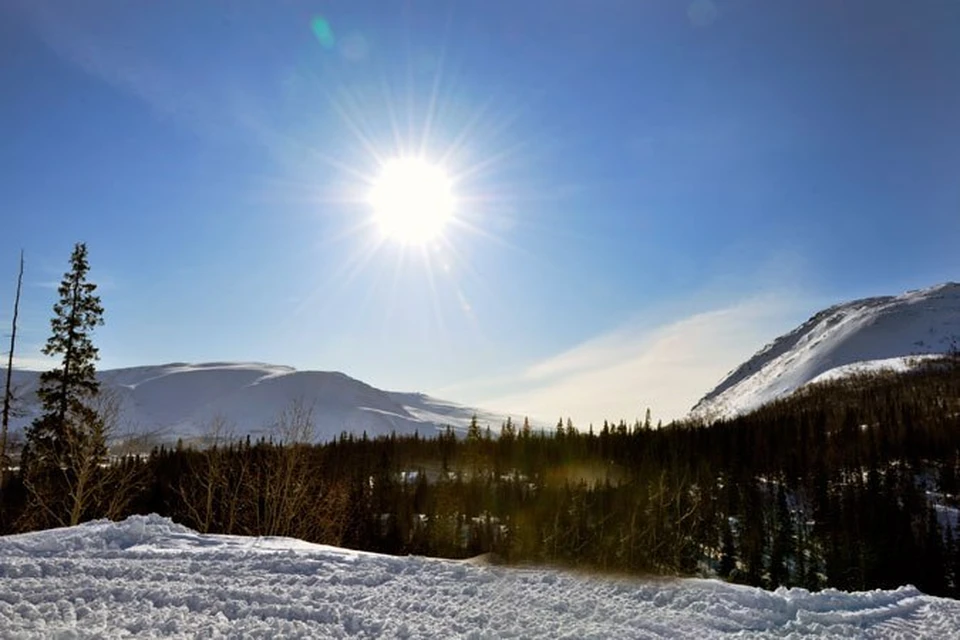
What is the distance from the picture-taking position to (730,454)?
85625mm

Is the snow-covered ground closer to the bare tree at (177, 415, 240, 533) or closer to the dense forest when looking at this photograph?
the bare tree at (177, 415, 240, 533)

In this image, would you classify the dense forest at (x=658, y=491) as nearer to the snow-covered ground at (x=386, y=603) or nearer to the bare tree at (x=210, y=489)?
the bare tree at (x=210, y=489)

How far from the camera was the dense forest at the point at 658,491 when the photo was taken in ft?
173

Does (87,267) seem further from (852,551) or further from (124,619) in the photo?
(852,551)

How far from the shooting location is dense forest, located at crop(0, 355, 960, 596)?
173 feet

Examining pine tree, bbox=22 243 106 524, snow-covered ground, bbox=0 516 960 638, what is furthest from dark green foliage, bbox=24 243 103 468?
snow-covered ground, bbox=0 516 960 638

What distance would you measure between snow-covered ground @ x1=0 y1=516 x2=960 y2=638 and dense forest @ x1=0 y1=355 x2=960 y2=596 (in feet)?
82.1

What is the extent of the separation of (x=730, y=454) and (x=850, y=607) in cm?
8217

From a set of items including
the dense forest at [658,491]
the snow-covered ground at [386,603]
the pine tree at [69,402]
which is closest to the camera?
the snow-covered ground at [386,603]

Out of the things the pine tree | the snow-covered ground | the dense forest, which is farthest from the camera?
the dense forest

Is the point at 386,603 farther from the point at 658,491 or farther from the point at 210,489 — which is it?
the point at 658,491

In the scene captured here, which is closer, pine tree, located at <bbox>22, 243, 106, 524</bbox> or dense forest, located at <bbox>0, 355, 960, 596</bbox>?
pine tree, located at <bbox>22, 243, 106, 524</bbox>

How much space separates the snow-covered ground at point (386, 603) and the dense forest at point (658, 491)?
25023 millimetres

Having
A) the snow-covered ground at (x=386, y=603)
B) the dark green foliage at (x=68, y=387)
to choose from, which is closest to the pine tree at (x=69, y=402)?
the dark green foliage at (x=68, y=387)
